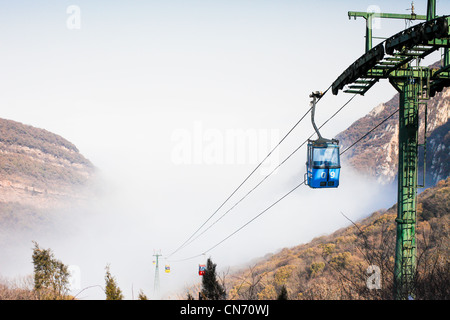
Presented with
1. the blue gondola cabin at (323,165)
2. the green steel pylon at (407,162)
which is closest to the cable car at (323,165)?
the blue gondola cabin at (323,165)

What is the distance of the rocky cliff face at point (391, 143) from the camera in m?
103

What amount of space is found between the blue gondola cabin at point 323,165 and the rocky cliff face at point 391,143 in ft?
220

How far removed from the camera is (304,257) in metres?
47.0

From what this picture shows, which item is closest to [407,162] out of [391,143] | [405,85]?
[405,85]

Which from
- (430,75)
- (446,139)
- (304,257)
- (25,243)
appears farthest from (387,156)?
(25,243)

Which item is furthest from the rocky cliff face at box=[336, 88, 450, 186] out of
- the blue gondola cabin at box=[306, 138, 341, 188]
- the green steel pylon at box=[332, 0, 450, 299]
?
the blue gondola cabin at box=[306, 138, 341, 188]

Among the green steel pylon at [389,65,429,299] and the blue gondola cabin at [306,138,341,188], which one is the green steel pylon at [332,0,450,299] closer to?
the green steel pylon at [389,65,429,299]

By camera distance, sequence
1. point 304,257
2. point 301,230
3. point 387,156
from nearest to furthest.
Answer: point 304,257
point 387,156
point 301,230

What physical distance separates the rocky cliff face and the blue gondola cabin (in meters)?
66.9

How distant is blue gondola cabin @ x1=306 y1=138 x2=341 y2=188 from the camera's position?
1101 cm

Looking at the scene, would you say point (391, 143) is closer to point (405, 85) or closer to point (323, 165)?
point (405, 85)

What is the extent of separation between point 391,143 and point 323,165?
152 metres
